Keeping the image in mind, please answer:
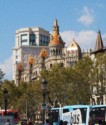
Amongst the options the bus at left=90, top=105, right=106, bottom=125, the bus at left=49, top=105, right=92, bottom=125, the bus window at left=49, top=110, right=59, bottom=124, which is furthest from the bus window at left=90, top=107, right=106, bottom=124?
the bus window at left=49, top=110, right=59, bottom=124

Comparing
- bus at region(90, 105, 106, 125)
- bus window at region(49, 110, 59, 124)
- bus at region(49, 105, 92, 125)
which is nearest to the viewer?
bus at region(90, 105, 106, 125)

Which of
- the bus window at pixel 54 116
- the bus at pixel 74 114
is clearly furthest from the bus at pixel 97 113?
the bus window at pixel 54 116

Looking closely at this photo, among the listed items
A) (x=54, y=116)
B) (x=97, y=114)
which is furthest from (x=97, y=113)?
(x=54, y=116)

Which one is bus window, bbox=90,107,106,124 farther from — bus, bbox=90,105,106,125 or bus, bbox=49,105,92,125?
bus, bbox=49,105,92,125

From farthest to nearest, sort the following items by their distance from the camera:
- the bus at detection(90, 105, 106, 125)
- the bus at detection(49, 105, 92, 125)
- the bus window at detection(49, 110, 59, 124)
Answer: the bus window at detection(49, 110, 59, 124) < the bus at detection(49, 105, 92, 125) < the bus at detection(90, 105, 106, 125)

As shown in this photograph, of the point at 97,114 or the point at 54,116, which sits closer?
the point at 97,114

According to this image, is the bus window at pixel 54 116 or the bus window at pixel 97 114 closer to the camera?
the bus window at pixel 97 114

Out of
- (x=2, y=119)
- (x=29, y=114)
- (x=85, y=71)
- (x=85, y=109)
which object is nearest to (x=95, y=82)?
(x=85, y=71)

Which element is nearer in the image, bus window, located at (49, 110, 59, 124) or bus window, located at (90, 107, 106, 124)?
bus window, located at (90, 107, 106, 124)

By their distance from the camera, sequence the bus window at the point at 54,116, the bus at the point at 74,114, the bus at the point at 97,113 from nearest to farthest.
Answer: the bus at the point at 97,113, the bus at the point at 74,114, the bus window at the point at 54,116

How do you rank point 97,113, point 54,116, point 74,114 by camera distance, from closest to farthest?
point 97,113
point 74,114
point 54,116

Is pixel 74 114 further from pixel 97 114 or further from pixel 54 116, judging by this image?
pixel 54 116

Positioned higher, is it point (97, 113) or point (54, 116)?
point (97, 113)

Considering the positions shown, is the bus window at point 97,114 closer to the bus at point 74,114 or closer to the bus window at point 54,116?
the bus at point 74,114
